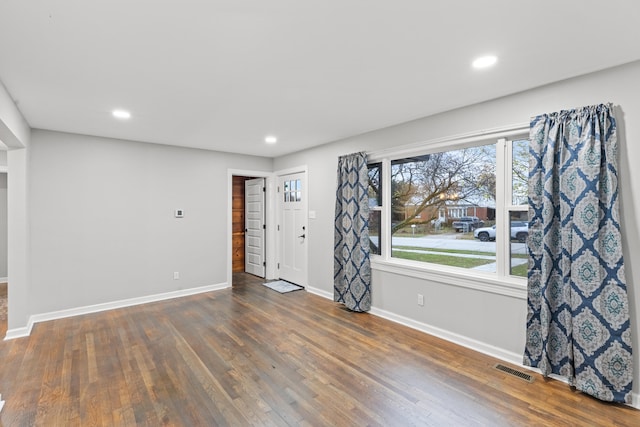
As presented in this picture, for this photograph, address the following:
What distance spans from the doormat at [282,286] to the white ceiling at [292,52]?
119 inches

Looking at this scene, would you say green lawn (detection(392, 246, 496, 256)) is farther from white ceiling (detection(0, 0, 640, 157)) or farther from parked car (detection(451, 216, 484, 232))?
white ceiling (detection(0, 0, 640, 157))

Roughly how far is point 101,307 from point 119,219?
1220 millimetres

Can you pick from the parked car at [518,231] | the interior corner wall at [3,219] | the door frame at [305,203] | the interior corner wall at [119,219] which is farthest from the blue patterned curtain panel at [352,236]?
the interior corner wall at [3,219]

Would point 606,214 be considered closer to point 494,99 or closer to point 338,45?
point 494,99

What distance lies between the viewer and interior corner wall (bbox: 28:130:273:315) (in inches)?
154

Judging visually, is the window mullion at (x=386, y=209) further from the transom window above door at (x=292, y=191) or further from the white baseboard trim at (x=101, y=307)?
the white baseboard trim at (x=101, y=307)

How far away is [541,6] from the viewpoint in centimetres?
160

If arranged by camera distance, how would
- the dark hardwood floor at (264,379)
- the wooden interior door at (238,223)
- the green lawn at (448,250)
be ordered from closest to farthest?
the dark hardwood floor at (264,379), the green lawn at (448,250), the wooden interior door at (238,223)

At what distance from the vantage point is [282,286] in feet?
18.0

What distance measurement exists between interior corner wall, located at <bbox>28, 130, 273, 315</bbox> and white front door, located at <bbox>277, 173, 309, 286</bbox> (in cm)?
103

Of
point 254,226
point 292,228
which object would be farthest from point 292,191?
point 254,226

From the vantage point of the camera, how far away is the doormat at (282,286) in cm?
524

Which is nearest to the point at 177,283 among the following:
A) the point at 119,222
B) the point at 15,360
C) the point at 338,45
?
the point at 119,222

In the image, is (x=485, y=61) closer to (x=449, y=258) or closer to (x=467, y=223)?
(x=467, y=223)
